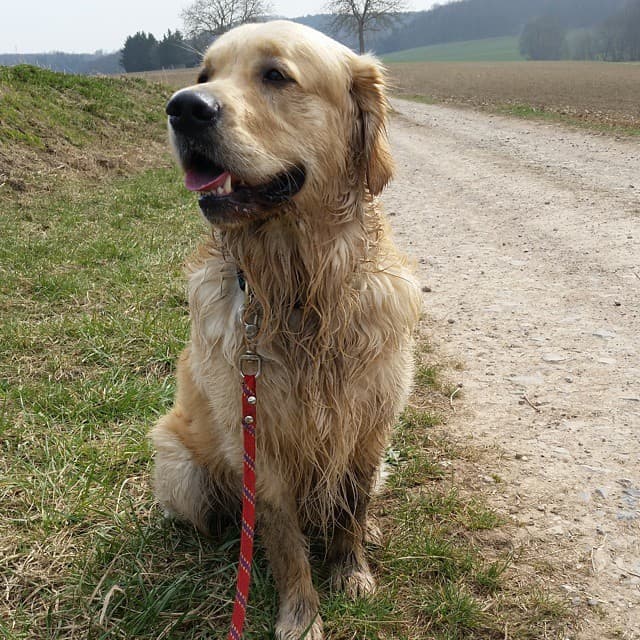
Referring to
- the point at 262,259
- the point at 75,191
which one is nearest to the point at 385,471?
the point at 262,259

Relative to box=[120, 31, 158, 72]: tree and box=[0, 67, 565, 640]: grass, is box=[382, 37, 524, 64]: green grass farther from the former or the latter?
box=[0, 67, 565, 640]: grass

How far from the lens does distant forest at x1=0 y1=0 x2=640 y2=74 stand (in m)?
69.3

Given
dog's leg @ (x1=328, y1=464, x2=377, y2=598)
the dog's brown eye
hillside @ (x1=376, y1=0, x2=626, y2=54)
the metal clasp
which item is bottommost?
dog's leg @ (x1=328, y1=464, x2=377, y2=598)

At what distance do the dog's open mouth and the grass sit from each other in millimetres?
1448

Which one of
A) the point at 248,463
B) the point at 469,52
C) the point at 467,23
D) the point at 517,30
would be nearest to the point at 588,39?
the point at 469,52

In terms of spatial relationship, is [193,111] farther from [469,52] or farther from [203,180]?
[469,52]

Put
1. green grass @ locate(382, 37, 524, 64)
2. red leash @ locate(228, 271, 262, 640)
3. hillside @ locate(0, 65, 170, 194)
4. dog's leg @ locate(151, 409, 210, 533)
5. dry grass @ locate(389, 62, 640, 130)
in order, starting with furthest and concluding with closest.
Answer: green grass @ locate(382, 37, 524, 64), dry grass @ locate(389, 62, 640, 130), hillside @ locate(0, 65, 170, 194), dog's leg @ locate(151, 409, 210, 533), red leash @ locate(228, 271, 262, 640)

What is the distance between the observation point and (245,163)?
1.95 meters

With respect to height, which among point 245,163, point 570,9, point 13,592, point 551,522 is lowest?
point 551,522

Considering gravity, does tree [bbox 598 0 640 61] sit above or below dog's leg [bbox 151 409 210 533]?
above

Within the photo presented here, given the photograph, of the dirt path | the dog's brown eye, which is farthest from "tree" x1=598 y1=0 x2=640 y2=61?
the dog's brown eye

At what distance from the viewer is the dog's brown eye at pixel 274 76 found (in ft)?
6.97

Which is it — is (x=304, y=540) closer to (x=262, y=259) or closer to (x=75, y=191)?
(x=262, y=259)

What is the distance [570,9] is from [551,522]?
13359cm
